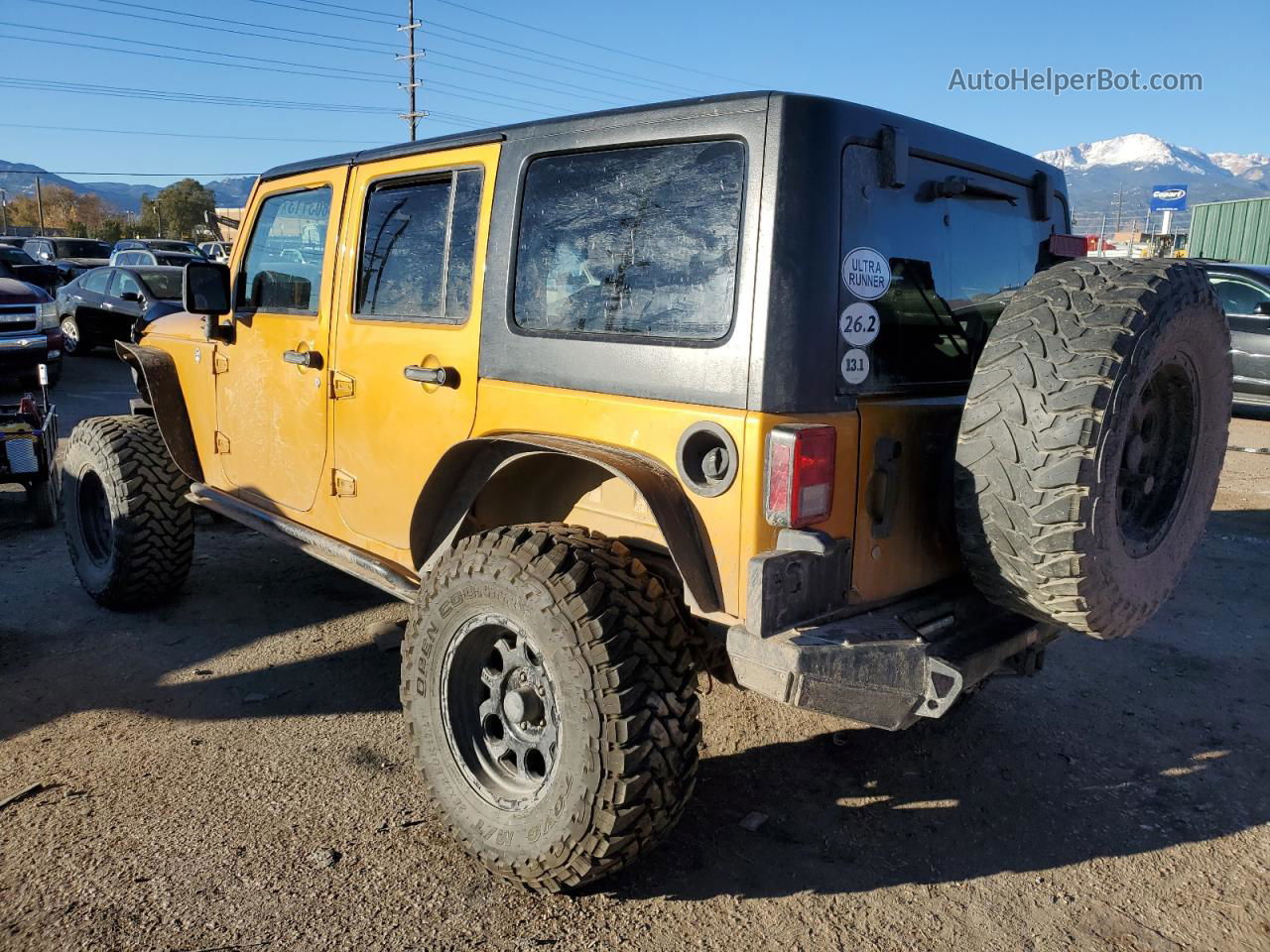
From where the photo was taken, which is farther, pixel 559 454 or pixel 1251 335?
pixel 1251 335

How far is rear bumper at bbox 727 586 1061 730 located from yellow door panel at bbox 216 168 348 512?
2.25 metres

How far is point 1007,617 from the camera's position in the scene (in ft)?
9.47

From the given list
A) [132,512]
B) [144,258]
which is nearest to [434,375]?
[132,512]

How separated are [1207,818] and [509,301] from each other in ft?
9.64

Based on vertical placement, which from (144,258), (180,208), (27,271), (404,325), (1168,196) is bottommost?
(404,325)

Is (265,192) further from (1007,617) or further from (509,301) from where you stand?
(1007,617)

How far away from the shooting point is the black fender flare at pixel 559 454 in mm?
2404

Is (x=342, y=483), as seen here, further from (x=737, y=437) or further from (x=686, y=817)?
(x=737, y=437)

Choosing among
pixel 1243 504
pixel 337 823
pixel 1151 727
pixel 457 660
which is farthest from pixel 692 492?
pixel 1243 504

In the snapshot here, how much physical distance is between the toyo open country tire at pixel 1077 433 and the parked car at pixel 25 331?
11.8m

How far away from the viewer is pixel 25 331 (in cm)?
1134

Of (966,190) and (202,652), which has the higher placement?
(966,190)

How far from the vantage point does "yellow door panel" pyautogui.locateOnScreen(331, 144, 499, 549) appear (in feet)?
10.3

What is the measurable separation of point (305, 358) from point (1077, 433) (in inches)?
112
